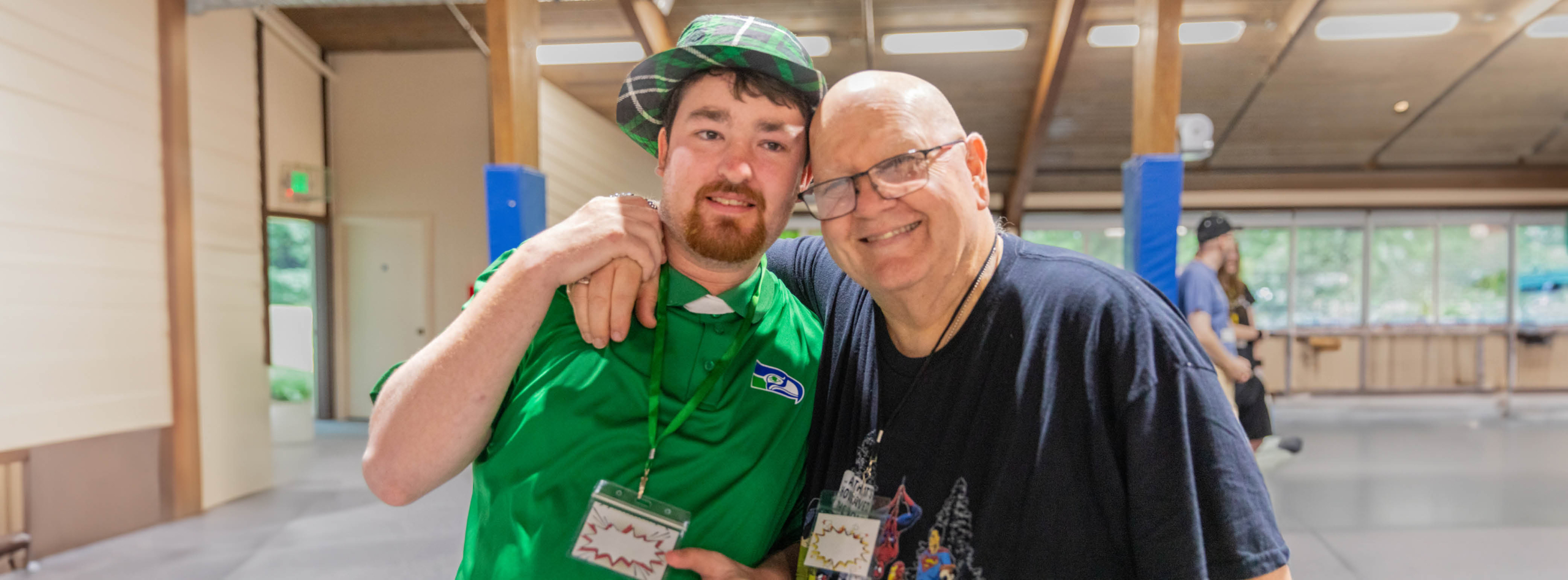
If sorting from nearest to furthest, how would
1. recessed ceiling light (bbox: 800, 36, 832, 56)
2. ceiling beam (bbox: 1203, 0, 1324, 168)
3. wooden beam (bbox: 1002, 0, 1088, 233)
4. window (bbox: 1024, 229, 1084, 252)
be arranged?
wooden beam (bbox: 1002, 0, 1088, 233) < ceiling beam (bbox: 1203, 0, 1324, 168) < recessed ceiling light (bbox: 800, 36, 832, 56) < window (bbox: 1024, 229, 1084, 252)

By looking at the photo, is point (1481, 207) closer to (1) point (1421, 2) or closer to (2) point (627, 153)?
(1) point (1421, 2)

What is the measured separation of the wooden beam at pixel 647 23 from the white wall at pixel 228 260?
2.90 meters

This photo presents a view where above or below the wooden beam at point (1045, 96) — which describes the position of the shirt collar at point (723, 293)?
below

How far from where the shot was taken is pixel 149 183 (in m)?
4.46

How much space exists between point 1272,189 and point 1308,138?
982 millimetres

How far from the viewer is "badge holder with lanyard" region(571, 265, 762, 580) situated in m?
1.10

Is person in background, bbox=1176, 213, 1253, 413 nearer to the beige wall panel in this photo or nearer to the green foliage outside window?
the beige wall panel

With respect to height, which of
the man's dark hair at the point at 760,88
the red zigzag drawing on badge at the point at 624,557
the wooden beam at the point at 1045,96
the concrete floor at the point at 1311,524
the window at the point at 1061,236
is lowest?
the concrete floor at the point at 1311,524

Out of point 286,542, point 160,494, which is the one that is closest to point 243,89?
point 160,494

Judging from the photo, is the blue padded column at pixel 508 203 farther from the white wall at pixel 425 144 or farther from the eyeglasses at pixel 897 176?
the eyeglasses at pixel 897 176

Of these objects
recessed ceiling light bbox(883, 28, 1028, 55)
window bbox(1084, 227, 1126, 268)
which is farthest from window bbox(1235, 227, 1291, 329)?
recessed ceiling light bbox(883, 28, 1028, 55)

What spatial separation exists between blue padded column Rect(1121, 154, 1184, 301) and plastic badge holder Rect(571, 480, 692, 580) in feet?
14.7

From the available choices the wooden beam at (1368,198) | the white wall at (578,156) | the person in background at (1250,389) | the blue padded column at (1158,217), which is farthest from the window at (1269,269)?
the white wall at (578,156)

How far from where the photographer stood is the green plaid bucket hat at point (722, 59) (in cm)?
115
